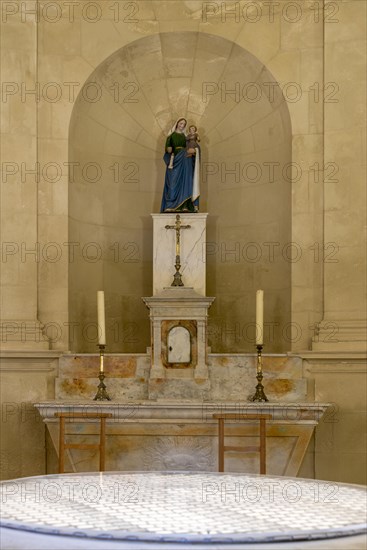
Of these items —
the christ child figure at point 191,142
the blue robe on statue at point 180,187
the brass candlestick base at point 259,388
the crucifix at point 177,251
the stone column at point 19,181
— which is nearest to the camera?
the brass candlestick base at point 259,388

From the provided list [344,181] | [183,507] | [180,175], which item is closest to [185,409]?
[180,175]

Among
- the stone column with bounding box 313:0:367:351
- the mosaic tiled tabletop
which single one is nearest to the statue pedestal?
the stone column with bounding box 313:0:367:351

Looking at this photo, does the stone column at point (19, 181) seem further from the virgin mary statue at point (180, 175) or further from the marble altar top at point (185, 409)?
the virgin mary statue at point (180, 175)

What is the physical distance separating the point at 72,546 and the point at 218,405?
15.3 ft

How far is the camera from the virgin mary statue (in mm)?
8367

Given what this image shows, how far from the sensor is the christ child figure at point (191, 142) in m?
8.50

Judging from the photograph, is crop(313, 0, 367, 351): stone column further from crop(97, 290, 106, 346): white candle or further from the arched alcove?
crop(97, 290, 106, 346): white candle

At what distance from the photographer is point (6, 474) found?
26.2ft

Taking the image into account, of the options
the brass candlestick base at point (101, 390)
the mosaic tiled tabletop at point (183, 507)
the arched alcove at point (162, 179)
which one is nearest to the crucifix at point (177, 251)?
the brass candlestick base at point (101, 390)

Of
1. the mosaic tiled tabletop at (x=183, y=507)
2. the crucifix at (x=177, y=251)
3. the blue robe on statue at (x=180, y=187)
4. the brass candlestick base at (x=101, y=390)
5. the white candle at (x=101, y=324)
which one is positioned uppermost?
the blue robe on statue at (x=180, y=187)

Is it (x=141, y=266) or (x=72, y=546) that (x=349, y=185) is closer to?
(x=141, y=266)

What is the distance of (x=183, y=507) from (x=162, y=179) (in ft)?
21.6

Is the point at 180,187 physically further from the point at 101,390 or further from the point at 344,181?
the point at 101,390

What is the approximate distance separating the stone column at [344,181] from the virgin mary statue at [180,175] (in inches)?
49.3
